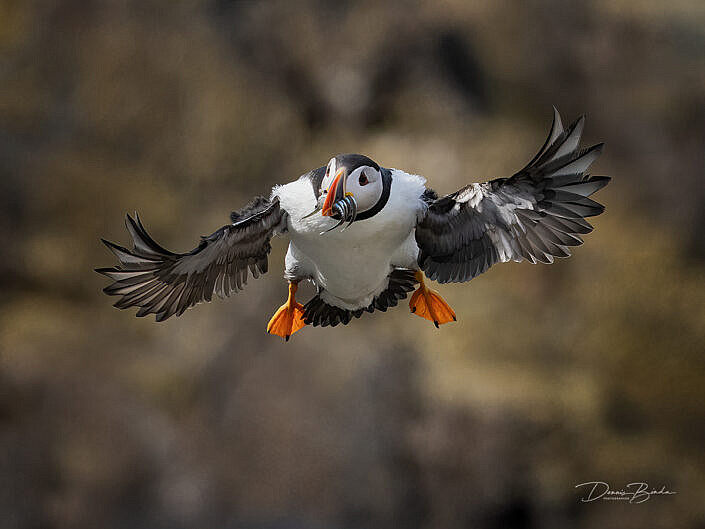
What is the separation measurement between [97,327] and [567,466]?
3.30 metres

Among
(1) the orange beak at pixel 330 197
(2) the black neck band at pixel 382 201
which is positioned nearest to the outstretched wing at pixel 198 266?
(2) the black neck band at pixel 382 201

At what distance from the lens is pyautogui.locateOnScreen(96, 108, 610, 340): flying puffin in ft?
7.98

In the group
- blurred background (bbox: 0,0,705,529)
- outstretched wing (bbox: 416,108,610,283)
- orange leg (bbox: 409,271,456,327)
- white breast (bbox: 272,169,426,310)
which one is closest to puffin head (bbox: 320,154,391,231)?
white breast (bbox: 272,169,426,310)

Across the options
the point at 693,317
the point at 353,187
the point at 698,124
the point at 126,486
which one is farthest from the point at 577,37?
the point at 126,486

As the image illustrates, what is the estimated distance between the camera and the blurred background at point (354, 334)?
5277 mm

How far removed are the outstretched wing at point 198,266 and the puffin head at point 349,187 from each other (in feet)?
1.51

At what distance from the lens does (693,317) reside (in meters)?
5.23

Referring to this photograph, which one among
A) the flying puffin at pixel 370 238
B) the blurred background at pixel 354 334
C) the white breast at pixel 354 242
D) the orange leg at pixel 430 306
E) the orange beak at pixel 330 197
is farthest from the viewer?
the blurred background at pixel 354 334

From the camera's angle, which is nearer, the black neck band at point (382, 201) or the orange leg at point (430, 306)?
the black neck band at point (382, 201)

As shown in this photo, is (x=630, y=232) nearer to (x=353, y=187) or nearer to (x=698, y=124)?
(x=698, y=124)

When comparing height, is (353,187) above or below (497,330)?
above

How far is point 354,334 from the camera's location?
5.60 m

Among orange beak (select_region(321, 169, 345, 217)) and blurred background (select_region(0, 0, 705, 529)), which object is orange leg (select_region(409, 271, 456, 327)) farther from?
blurred background (select_region(0, 0, 705, 529))
